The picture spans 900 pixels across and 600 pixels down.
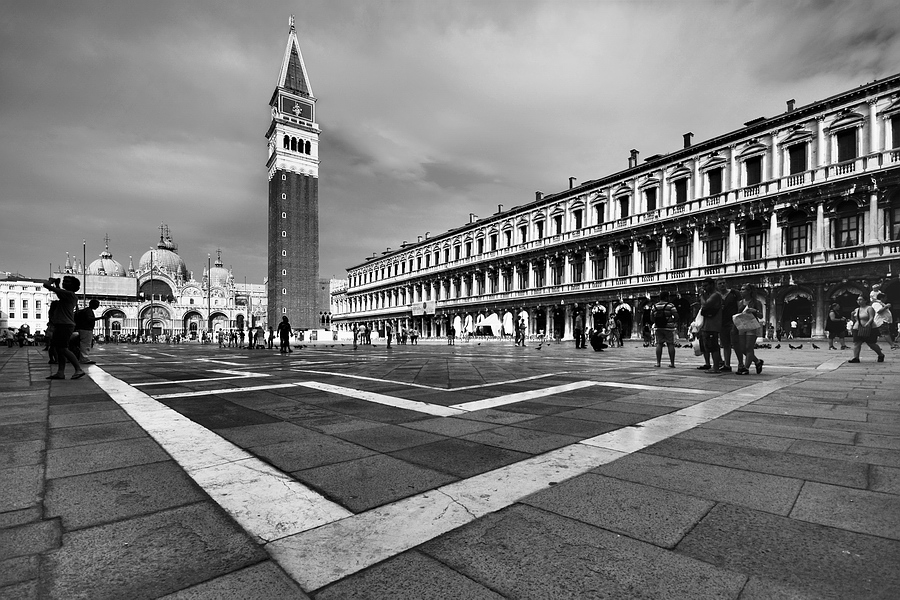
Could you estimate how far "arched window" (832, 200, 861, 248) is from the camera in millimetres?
25203

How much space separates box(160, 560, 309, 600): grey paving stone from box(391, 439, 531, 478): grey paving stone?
1.40 meters

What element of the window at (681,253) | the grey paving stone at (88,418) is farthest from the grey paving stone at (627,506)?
the window at (681,253)

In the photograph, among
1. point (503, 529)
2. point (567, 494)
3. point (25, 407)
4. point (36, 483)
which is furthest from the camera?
point (25, 407)

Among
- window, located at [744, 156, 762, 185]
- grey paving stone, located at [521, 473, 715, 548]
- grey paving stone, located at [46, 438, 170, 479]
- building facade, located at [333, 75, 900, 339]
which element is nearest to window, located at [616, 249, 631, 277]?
building facade, located at [333, 75, 900, 339]

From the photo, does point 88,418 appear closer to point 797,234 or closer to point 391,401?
point 391,401

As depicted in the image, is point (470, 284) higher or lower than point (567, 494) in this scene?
higher

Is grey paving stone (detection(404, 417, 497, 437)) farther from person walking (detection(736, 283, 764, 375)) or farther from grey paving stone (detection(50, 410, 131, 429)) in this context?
person walking (detection(736, 283, 764, 375))

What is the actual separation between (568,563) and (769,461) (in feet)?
7.18

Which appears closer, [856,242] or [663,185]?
[856,242]

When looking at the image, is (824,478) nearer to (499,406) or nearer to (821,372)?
(499,406)

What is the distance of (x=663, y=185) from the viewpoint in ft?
114

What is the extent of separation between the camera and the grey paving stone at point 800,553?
5.45ft

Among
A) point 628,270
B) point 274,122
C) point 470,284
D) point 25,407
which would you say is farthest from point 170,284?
point 25,407

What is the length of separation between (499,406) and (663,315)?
23.3 feet
